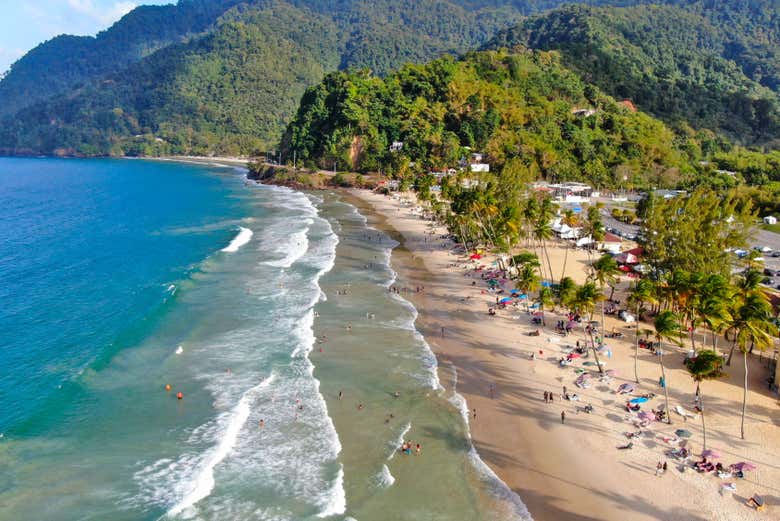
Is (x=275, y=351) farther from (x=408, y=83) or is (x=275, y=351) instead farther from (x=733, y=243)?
(x=408, y=83)

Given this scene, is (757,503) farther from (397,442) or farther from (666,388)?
(397,442)

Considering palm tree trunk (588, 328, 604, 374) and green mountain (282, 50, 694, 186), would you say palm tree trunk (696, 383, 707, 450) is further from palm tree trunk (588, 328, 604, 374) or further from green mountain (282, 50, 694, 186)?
green mountain (282, 50, 694, 186)

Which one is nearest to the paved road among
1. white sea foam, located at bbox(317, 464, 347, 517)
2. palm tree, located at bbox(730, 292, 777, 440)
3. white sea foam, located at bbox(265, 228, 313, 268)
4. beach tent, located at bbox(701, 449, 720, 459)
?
palm tree, located at bbox(730, 292, 777, 440)

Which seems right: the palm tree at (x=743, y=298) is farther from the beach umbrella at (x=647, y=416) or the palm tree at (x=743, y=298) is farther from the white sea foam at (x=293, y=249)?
the white sea foam at (x=293, y=249)

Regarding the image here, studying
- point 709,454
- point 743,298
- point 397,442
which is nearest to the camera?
point 709,454

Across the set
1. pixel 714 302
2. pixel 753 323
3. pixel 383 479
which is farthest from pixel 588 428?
pixel 383 479

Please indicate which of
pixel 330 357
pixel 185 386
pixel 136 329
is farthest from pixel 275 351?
pixel 136 329

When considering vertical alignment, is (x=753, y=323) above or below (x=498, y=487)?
above
